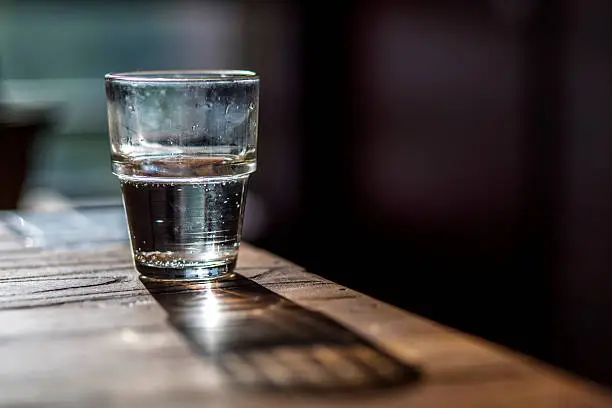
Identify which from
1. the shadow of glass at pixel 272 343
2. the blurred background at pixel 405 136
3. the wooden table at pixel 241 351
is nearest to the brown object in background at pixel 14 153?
the blurred background at pixel 405 136

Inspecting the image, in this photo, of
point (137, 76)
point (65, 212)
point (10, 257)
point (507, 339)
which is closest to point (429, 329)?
point (137, 76)

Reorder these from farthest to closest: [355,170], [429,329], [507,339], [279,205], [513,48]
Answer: [279,205]
[355,170]
[513,48]
[507,339]
[429,329]

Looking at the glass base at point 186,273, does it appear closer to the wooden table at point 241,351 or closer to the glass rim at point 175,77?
the wooden table at point 241,351

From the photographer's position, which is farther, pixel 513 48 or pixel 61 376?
pixel 513 48

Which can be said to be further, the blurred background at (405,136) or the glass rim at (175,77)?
the blurred background at (405,136)

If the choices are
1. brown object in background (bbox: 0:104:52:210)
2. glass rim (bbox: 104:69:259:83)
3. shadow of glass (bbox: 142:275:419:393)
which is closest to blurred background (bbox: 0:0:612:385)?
brown object in background (bbox: 0:104:52:210)

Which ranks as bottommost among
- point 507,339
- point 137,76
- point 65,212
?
point 507,339

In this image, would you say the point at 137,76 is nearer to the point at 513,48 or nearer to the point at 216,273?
the point at 216,273
